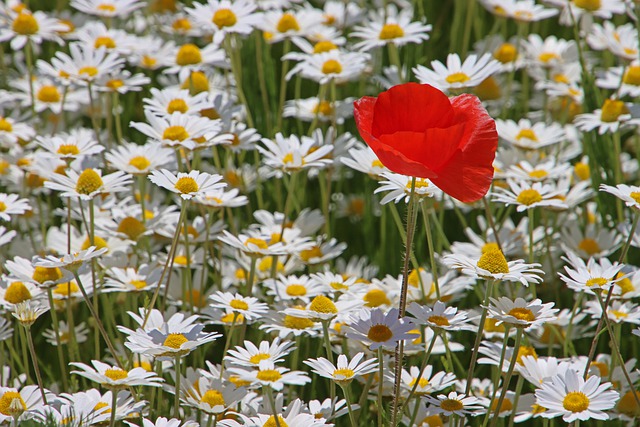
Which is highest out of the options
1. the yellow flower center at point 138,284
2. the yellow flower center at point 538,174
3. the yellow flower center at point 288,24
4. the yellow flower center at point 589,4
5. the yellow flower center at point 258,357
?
the yellow flower center at point 589,4

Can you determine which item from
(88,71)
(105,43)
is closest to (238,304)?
(88,71)

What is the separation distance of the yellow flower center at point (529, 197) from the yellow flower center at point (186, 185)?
0.74 m

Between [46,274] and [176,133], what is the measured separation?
1.32 ft

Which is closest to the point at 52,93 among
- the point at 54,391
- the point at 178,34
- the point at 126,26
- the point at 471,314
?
the point at 178,34

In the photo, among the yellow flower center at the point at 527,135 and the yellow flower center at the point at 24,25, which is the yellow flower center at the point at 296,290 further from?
the yellow flower center at the point at 24,25

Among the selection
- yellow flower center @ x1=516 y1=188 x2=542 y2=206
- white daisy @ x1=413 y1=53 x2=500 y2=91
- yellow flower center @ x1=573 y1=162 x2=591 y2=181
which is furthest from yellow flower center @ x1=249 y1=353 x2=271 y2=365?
yellow flower center @ x1=573 y1=162 x2=591 y2=181

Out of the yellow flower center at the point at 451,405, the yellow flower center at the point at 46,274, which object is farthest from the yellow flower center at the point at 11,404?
the yellow flower center at the point at 451,405

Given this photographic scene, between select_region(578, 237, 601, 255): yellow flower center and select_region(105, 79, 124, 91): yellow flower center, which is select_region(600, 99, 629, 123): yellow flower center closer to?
select_region(578, 237, 601, 255): yellow flower center

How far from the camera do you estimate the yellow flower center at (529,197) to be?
75.0 inches

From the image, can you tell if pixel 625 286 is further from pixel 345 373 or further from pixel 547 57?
pixel 547 57

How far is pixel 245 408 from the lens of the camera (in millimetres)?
1657

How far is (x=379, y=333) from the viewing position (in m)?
1.47

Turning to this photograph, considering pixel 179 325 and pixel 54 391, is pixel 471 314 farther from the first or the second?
pixel 54 391

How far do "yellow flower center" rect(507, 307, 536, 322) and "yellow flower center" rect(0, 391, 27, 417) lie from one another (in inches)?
33.2
